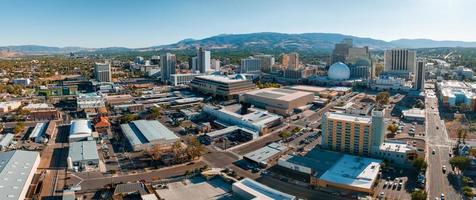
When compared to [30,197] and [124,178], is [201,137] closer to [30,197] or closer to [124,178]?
[124,178]

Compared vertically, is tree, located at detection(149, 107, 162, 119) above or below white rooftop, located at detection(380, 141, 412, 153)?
above

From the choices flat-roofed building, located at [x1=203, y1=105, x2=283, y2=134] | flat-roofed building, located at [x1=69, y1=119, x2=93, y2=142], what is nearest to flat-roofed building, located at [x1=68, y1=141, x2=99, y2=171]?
flat-roofed building, located at [x1=69, y1=119, x2=93, y2=142]

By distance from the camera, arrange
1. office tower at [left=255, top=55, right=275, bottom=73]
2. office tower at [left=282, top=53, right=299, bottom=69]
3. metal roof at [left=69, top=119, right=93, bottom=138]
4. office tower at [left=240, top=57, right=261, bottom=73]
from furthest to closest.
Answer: office tower at [left=255, top=55, right=275, bottom=73] → office tower at [left=240, top=57, right=261, bottom=73] → office tower at [left=282, top=53, right=299, bottom=69] → metal roof at [left=69, top=119, right=93, bottom=138]

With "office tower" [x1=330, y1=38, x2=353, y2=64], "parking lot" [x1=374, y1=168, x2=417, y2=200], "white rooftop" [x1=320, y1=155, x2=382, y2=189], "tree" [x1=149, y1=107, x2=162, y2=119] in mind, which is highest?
"office tower" [x1=330, y1=38, x2=353, y2=64]

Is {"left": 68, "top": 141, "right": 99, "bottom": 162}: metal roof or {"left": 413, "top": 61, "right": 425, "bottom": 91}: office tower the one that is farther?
{"left": 413, "top": 61, "right": 425, "bottom": 91}: office tower

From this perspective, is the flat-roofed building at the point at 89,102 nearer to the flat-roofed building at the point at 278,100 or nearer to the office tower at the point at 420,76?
the flat-roofed building at the point at 278,100

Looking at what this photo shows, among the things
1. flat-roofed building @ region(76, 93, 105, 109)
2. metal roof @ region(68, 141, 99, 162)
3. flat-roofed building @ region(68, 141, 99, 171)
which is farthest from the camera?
flat-roofed building @ region(76, 93, 105, 109)

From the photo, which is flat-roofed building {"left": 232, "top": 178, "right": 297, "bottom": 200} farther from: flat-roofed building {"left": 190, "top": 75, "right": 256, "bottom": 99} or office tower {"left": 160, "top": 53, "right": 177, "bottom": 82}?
office tower {"left": 160, "top": 53, "right": 177, "bottom": 82}
